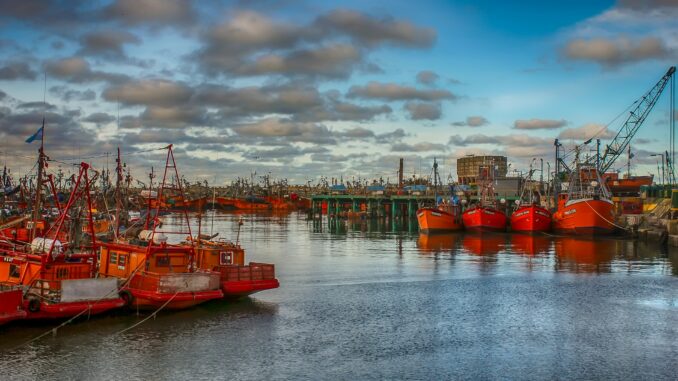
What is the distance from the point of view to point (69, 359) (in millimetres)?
21016

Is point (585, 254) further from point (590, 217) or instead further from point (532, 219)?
point (532, 219)

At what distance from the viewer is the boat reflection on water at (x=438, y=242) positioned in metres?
63.2

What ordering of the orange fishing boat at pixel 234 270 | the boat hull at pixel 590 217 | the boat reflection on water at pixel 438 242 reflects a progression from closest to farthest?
the orange fishing boat at pixel 234 270
the boat reflection on water at pixel 438 242
the boat hull at pixel 590 217

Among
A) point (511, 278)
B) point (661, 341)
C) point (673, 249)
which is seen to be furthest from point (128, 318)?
point (673, 249)

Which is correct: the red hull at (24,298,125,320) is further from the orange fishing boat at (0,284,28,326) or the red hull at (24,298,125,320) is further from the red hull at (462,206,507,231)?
the red hull at (462,206,507,231)

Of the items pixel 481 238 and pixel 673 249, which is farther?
pixel 481 238

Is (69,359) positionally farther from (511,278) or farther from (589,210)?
(589,210)

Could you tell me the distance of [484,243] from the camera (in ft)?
230

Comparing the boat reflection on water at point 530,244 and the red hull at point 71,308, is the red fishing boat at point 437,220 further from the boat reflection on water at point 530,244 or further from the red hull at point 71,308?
the red hull at point 71,308

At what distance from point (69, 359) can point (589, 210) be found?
68052 mm

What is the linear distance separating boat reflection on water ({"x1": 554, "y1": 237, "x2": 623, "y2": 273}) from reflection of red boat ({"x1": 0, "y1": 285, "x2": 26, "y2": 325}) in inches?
1415

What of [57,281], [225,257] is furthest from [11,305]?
[225,257]

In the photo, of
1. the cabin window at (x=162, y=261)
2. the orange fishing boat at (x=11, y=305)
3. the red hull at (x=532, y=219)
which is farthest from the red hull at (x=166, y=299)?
the red hull at (x=532, y=219)

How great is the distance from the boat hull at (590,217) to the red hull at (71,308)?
63.7 m
